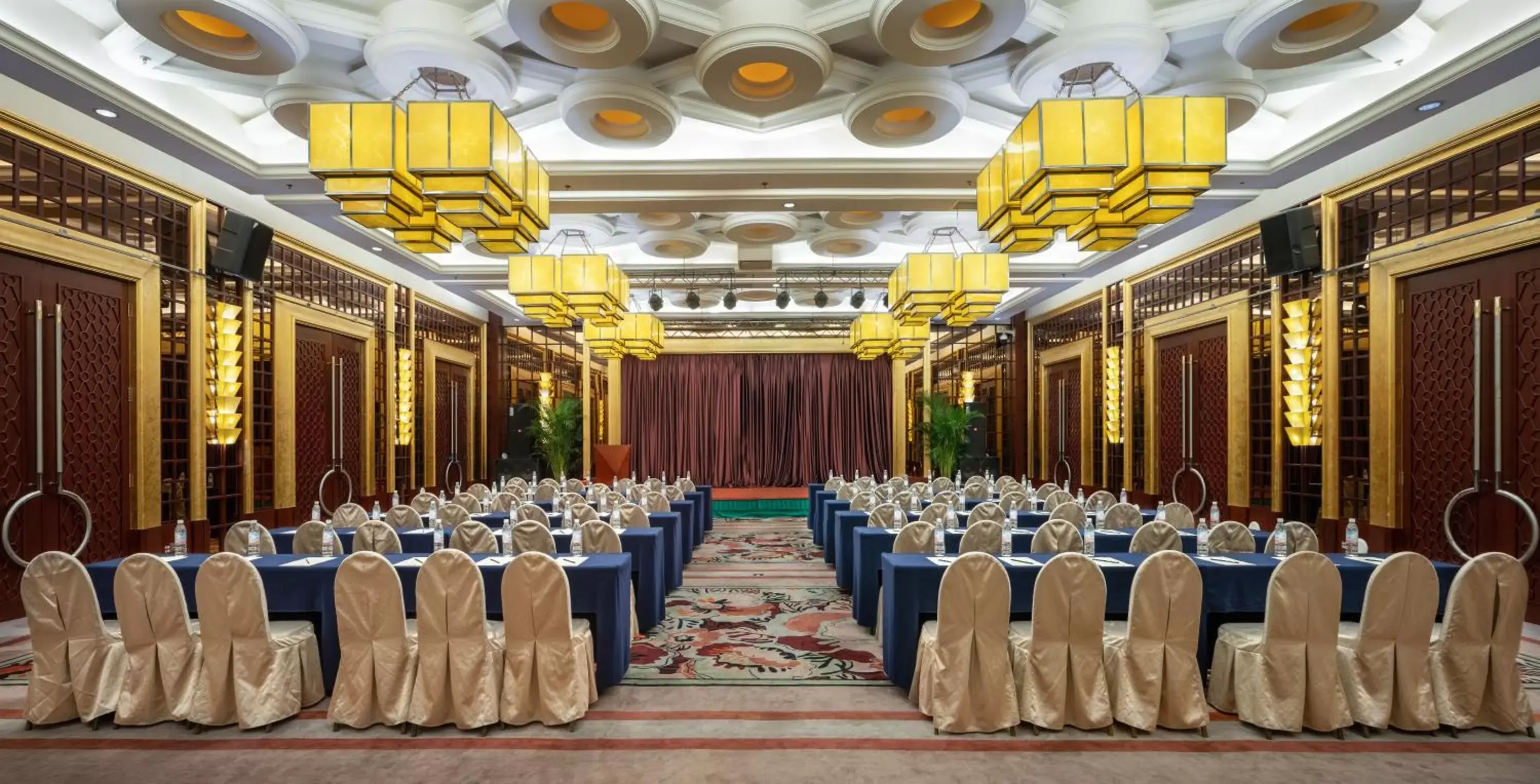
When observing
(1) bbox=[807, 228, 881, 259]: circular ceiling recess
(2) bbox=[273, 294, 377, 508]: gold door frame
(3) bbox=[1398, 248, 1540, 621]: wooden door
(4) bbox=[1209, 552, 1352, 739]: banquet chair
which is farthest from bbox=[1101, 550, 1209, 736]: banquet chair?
(2) bbox=[273, 294, 377, 508]: gold door frame

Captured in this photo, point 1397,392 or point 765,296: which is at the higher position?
point 765,296

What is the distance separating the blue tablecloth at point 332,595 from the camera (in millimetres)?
4078

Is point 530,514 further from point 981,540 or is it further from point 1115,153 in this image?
point 1115,153

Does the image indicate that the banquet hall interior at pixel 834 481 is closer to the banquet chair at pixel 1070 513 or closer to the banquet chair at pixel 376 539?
the banquet chair at pixel 376 539

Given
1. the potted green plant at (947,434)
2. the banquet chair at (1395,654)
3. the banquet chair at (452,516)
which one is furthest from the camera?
the potted green plant at (947,434)

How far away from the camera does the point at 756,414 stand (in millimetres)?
17422

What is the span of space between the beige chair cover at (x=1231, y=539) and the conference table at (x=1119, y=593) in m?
0.62

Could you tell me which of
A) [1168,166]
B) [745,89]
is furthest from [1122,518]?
[745,89]

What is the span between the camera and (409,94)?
6047 millimetres

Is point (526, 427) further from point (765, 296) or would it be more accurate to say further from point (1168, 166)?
point (1168, 166)

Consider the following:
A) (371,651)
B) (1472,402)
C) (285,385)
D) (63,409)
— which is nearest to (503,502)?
(285,385)

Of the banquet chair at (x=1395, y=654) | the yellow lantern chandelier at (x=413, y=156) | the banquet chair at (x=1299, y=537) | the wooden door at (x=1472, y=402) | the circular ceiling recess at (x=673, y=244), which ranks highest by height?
the circular ceiling recess at (x=673, y=244)

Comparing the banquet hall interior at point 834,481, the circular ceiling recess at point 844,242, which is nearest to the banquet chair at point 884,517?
the banquet hall interior at point 834,481

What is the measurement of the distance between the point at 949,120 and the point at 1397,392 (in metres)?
4.14
